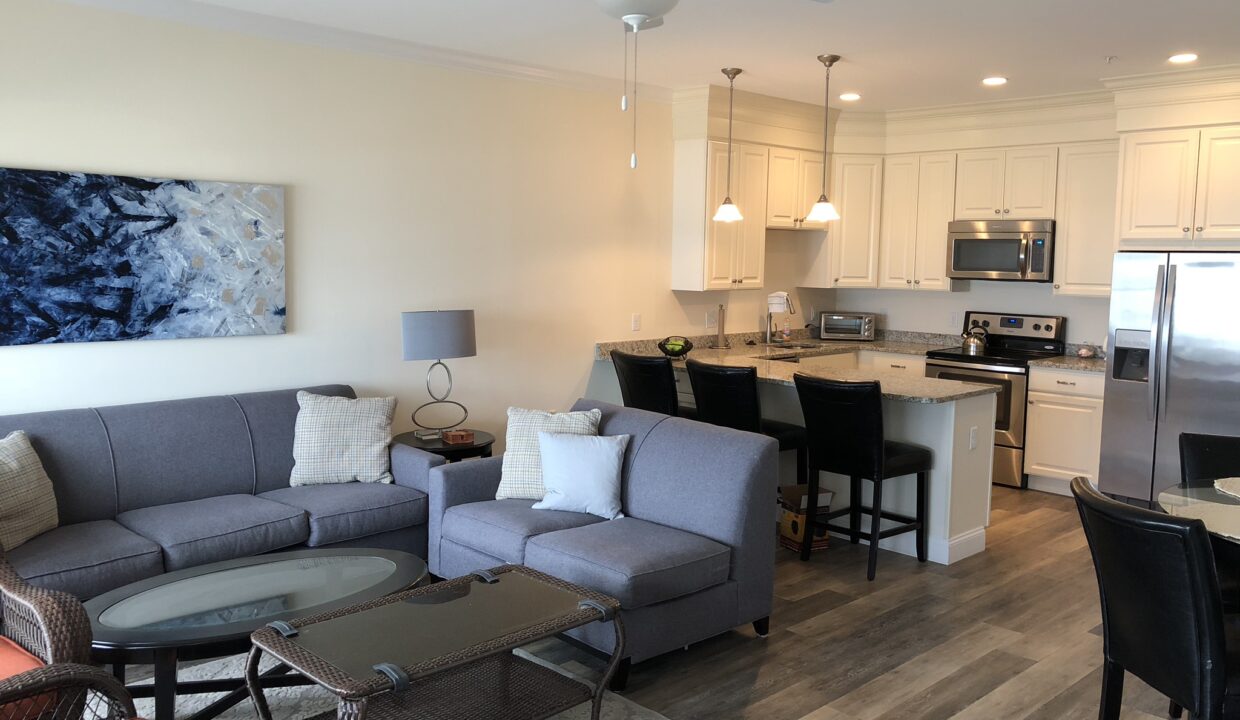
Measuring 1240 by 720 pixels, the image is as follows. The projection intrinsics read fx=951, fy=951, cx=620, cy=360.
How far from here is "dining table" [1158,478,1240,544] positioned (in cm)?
269

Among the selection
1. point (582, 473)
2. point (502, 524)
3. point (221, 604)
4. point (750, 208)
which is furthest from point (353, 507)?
point (750, 208)

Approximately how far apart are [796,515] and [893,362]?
233 centimetres

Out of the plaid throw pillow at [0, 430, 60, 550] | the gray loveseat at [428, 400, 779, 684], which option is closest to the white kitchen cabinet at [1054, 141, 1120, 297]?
the gray loveseat at [428, 400, 779, 684]

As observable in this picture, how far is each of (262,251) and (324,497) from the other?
4.05 ft

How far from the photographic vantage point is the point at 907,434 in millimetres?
4809

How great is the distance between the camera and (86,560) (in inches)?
129

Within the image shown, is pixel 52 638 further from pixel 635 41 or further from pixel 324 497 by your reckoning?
pixel 635 41

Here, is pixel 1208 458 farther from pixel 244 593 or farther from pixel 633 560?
pixel 244 593

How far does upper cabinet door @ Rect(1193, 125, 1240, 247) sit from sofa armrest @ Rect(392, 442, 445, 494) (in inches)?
175

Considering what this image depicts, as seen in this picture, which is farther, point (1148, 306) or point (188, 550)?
point (1148, 306)

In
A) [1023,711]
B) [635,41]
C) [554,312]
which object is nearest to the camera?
[1023,711]

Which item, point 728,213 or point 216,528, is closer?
point 216,528

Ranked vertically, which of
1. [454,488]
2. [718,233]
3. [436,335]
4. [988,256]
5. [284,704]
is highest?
[718,233]

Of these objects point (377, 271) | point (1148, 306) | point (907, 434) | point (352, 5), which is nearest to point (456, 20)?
point (352, 5)
